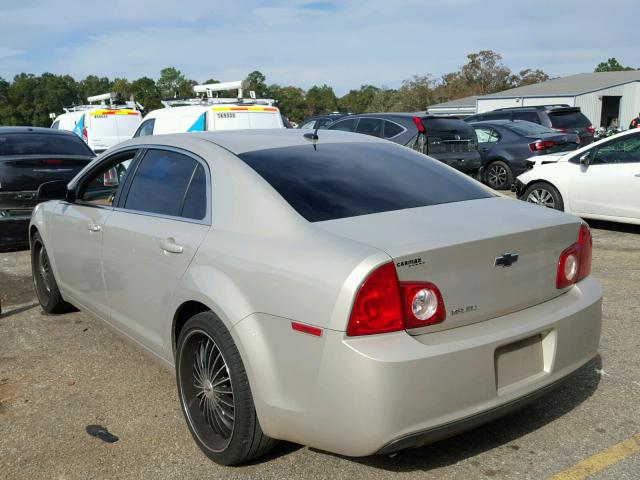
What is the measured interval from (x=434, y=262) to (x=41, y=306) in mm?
4374

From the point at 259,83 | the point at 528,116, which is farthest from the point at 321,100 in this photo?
the point at 528,116

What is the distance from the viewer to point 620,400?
366cm

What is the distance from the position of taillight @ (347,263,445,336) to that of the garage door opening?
49532mm

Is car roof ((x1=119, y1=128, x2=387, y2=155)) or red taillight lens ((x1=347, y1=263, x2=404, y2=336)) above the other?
car roof ((x1=119, y1=128, x2=387, y2=155))

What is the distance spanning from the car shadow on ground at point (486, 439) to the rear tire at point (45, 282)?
333 cm

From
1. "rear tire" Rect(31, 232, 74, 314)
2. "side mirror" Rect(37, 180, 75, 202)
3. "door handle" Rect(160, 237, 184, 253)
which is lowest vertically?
"rear tire" Rect(31, 232, 74, 314)

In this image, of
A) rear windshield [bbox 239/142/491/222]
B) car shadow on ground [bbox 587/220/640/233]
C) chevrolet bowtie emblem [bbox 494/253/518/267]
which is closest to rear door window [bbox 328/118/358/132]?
car shadow on ground [bbox 587/220/640/233]

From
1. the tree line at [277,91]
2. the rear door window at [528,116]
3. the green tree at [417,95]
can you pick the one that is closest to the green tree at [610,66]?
the tree line at [277,91]

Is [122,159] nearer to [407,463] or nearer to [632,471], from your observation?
[407,463]

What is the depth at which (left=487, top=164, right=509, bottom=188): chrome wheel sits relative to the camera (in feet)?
44.2

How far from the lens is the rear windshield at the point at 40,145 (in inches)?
341

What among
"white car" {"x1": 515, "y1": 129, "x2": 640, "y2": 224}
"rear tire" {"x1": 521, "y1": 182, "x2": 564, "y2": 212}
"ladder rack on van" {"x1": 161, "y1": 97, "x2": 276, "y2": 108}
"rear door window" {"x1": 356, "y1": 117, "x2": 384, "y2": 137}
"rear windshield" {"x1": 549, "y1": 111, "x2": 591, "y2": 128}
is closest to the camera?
"white car" {"x1": 515, "y1": 129, "x2": 640, "y2": 224}

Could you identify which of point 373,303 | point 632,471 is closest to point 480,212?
point 373,303

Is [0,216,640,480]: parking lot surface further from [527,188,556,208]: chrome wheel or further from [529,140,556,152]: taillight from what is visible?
[529,140,556,152]: taillight
